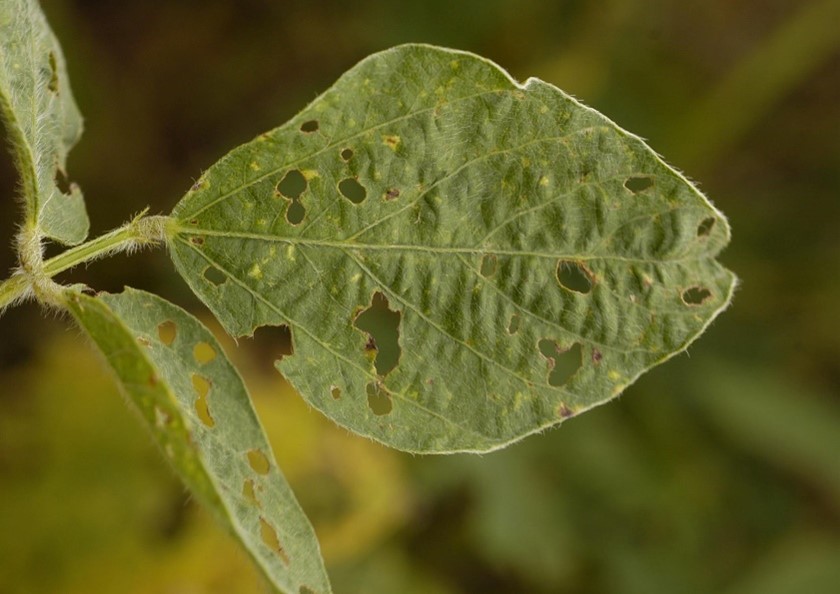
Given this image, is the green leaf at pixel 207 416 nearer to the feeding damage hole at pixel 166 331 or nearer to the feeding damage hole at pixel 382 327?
the feeding damage hole at pixel 166 331

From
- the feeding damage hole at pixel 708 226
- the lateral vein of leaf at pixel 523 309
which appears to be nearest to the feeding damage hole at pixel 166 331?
the lateral vein of leaf at pixel 523 309

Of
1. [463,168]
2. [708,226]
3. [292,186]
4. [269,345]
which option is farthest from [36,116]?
[292,186]

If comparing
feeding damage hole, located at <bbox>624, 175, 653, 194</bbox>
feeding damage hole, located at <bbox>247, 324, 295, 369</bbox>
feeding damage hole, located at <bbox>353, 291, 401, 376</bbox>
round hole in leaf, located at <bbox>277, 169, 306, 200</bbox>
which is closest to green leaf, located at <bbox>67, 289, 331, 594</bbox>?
feeding damage hole, located at <bbox>624, 175, 653, 194</bbox>

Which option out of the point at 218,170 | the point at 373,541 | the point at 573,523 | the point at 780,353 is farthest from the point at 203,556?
the point at 780,353

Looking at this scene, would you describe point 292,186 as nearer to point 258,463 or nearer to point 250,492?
point 258,463

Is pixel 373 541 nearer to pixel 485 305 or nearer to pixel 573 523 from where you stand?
pixel 573 523

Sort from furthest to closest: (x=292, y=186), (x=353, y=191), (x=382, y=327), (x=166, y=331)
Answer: (x=292, y=186), (x=382, y=327), (x=353, y=191), (x=166, y=331)
